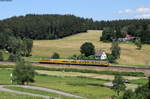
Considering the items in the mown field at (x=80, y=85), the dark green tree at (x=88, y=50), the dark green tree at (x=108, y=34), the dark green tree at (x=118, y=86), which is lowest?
the mown field at (x=80, y=85)

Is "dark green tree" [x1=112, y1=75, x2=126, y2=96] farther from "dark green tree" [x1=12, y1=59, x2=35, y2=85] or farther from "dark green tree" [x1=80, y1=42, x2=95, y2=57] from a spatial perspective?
"dark green tree" [x1=80, y1=42, x2=95, y2=57]

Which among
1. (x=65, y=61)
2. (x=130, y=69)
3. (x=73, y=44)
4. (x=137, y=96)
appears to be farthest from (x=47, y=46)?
(x=137, y=96)

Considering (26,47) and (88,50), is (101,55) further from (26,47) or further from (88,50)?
(26,47)

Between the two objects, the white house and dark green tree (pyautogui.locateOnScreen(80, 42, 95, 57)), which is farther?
dark green tree (pyautogui.locateOnScreen(80, 42, 95, 57))

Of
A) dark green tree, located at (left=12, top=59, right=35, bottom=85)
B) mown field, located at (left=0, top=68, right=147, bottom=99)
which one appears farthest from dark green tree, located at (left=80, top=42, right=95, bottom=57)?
dark green tree, located at (left=12, top=59, right=35, bottom=85)

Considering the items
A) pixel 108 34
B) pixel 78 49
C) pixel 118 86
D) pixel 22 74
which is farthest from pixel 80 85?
pixel 108 34

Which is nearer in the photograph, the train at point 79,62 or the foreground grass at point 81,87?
the foreground grass at point 81,87

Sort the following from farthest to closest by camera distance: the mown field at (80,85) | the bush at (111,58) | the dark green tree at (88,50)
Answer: the dark green tree at (88,50) < the bush at (111,58) < the mown field at (80,85)

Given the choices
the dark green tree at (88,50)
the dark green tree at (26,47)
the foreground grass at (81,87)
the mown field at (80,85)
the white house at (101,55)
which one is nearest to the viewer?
the mown field at (80,85)

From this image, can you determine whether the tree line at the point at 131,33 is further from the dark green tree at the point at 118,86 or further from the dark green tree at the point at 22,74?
the dark green tree at the point at 22,74

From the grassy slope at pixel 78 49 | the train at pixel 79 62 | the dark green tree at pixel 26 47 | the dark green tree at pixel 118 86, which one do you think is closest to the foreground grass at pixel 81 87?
the dark green tree at pixel 118 86

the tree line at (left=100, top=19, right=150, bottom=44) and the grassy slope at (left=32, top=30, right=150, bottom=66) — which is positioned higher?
the tree line at (left=100, top=19, right=150, bottom=44)

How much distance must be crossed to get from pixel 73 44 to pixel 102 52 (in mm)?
42254

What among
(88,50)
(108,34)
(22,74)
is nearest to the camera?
(22,74)
